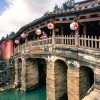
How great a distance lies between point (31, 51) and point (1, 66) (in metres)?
6.19

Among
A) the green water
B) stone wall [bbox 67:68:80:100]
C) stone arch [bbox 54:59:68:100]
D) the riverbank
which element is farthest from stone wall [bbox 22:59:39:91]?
stone wall [bbox 67:68:80:100]

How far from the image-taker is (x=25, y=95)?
20.6 metres

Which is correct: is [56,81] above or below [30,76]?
above

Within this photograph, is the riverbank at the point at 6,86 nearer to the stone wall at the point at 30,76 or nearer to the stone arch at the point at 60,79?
the stone wall at the point at 30,76

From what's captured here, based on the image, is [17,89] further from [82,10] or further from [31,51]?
[82,10]

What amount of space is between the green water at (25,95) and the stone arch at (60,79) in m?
2.58

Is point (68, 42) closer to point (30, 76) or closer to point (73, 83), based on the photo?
point (73, 83)

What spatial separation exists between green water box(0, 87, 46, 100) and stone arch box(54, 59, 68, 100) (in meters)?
2.58

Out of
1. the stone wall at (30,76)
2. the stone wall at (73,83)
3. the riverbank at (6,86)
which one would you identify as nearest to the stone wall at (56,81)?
the stone wall at (73,83)

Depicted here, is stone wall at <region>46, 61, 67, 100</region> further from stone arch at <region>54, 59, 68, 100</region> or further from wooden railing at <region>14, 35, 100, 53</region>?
wooden railing at <region>14, 35, 100, 53</region>

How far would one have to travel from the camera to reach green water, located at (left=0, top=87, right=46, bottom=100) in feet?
65.3

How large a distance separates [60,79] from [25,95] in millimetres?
4839

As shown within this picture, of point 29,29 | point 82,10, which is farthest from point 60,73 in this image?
point 29,29

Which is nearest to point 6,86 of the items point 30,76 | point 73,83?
point 30,76
